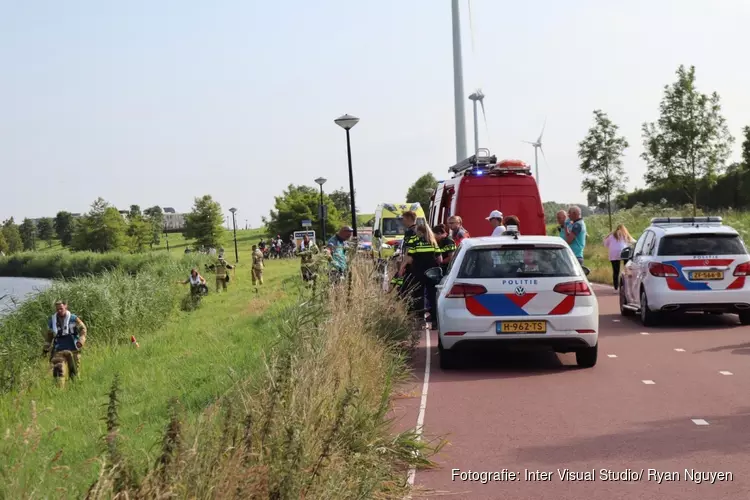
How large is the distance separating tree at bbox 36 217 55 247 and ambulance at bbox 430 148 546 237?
182888mm

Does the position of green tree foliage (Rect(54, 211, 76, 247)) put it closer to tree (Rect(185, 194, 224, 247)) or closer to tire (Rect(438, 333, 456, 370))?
tree (Rect(185, 194, 224, 247))

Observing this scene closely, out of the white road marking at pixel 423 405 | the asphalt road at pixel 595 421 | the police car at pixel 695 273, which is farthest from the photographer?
the police car at pixel 695 273

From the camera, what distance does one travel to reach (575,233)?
61.4 feet

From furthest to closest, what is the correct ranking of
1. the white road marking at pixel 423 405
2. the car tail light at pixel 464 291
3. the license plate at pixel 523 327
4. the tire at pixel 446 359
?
1. the tire at pixel 446 359
2. the car tail light at pixel 464 291
3. the license plate at pixel 523 327
4. the white road marking at pixel 423 405

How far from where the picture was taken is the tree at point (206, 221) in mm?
107188

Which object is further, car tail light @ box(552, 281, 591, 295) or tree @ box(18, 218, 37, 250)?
tree @ box(18, 218, 37, 250)

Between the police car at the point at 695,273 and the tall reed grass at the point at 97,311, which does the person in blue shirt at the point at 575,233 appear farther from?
the tall reed grass at the point at 97,311

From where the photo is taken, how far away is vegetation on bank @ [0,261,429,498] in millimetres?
4489

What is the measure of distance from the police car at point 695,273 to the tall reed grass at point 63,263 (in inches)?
2645

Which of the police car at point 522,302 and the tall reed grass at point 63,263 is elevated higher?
the police car at point 522,302

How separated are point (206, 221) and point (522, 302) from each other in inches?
3887

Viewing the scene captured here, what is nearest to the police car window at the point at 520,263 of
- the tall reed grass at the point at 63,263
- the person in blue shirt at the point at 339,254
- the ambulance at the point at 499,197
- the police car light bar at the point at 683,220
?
the person in blue shirt at the point at 339,254

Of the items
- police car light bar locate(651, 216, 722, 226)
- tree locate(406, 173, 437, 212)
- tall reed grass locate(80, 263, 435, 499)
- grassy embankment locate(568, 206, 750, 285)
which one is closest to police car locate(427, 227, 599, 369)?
tall reed grass locate(80, 263, 435, 499)

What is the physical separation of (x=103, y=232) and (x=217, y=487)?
12252 cm
